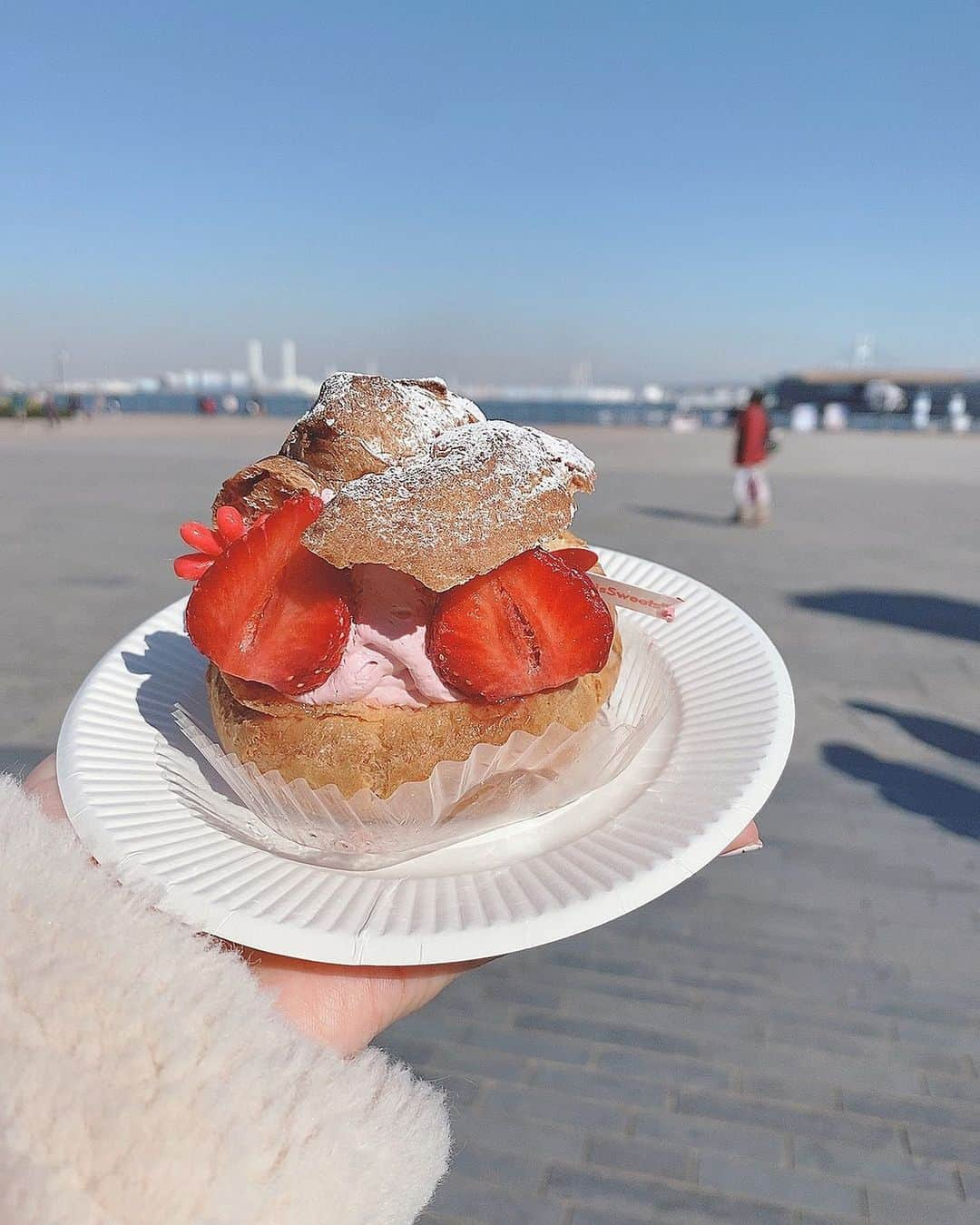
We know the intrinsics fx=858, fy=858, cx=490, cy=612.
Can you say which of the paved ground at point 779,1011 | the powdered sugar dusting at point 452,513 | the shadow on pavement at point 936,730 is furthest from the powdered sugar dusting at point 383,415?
the shadow on pavement at point 936,730

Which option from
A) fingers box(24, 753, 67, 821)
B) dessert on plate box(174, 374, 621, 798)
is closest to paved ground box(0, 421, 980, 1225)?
dessert on plate box(174, 374, 621, 798)

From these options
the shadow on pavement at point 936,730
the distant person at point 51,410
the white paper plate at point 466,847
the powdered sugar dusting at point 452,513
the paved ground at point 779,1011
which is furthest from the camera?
the distant person at point 51,410

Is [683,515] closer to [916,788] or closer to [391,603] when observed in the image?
[916,788]

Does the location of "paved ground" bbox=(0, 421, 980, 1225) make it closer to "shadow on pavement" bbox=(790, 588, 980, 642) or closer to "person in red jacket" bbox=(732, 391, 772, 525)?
"shadow on pavement" bbox=(790, 588, 980, 642)

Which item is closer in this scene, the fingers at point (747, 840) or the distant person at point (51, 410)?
the fingers at point (747, 840)

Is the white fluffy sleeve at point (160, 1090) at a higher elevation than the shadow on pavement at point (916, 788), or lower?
higher

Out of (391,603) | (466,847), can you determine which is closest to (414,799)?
(466,847)

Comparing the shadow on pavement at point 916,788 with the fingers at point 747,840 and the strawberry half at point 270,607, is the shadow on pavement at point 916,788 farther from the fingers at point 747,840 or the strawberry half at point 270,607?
the strawberry half at point 270,607
